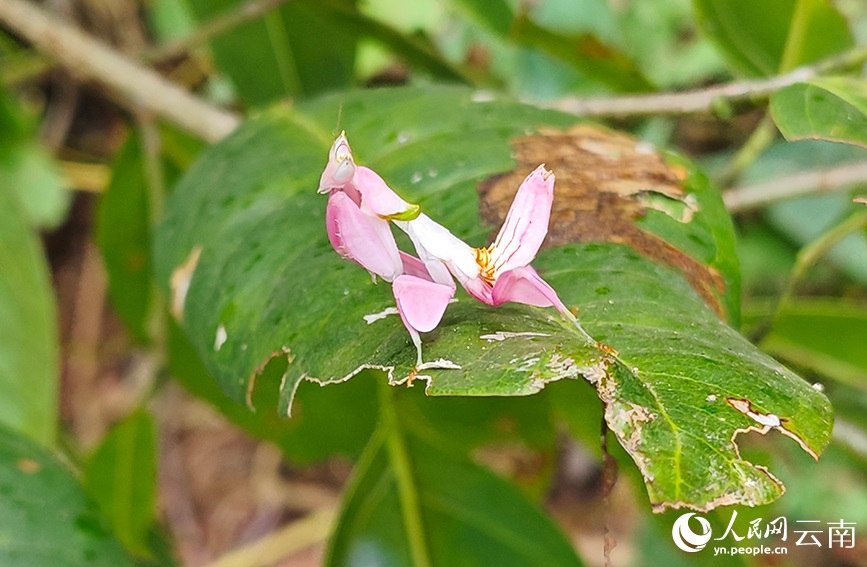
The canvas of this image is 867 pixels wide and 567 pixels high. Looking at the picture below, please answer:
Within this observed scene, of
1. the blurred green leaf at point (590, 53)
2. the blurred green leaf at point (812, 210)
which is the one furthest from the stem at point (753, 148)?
the blurred green leaf at point (812, 210)

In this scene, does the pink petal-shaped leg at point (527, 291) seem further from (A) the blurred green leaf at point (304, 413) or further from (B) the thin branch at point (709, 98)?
(A) the blurred green leaf at point (304, 413)

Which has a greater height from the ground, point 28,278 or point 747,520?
point 28,278

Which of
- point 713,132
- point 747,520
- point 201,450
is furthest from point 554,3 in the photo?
point 201,450

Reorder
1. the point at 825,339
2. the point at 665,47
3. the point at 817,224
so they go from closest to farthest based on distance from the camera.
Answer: the point at 825,339
the point at 817,224
the point at 665,47

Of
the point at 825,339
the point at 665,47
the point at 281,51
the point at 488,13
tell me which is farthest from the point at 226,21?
the point at 665,47

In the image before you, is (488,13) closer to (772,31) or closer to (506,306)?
(772,31)

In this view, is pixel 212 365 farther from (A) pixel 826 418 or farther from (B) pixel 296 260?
(A) pixel 826 418
